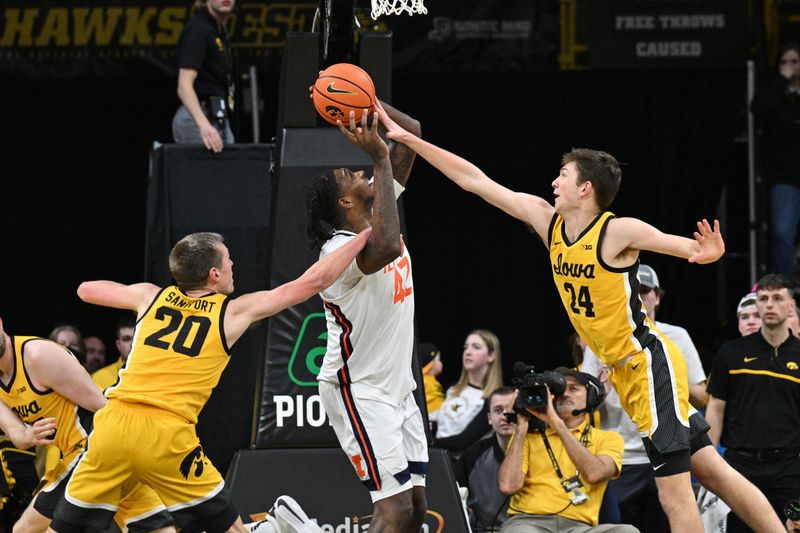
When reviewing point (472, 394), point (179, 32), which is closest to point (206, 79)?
point (179, 32)

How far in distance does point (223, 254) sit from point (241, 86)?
5697 millimetres

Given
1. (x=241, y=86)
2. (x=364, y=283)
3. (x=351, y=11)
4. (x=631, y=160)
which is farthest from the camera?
(x=631, y=160)

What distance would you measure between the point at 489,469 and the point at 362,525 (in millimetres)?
1352

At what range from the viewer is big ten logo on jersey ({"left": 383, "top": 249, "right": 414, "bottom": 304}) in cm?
627

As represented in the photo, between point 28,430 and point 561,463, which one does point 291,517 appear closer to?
point 28,430

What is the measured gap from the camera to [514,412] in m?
8.00

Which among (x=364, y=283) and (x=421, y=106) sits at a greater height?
(x=421, y=106)

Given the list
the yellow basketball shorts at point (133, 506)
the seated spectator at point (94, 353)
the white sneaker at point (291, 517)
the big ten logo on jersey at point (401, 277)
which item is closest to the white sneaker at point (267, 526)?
the white sneaker at point (291, 517)

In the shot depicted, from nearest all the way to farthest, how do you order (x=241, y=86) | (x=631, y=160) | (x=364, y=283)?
(x=364, y=283), (x=241, y=86), (x=631, y=160)

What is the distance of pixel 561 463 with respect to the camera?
26.0 feet

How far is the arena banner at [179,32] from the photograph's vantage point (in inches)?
464

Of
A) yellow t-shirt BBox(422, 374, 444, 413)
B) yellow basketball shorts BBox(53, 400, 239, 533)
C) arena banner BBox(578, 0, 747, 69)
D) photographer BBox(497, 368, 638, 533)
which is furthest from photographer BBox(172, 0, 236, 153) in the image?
arena banner BBox(578, 0, 747, 69)

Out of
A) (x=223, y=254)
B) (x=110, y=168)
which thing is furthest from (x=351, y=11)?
(x=110, y=168)

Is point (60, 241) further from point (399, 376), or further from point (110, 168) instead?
point (399, 376)
